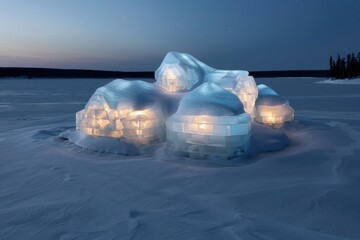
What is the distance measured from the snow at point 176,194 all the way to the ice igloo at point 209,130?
0.29 metres

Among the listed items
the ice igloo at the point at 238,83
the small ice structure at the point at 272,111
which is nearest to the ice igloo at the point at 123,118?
the ice igloo at the point at 238,83

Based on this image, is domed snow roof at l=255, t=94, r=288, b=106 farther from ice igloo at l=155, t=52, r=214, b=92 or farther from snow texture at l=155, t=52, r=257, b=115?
ice igloo at l=155, t=52, r=214, b=92

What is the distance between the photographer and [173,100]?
7227mm

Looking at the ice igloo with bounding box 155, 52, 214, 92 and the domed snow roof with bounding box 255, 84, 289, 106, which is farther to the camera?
the domed snow roof with bounding box 255, 84, 289, 106

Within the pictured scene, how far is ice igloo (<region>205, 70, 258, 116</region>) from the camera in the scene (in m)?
7.90

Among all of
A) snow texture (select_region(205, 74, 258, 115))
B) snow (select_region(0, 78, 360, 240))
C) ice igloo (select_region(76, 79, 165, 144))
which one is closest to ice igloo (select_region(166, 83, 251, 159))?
snow (select_region(0, 78, 360, 240))

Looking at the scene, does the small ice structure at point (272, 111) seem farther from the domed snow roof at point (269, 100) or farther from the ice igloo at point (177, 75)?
the ice igloo at point (177, 75)

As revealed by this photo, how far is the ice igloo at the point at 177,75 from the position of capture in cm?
765

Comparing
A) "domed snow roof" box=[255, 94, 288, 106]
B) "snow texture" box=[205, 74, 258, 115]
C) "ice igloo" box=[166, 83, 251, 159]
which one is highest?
"snow texture" box=[205, 74, 258, 115]

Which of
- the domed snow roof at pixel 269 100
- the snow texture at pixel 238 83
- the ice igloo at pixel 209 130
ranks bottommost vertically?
the ice igloo at pixel 209 130

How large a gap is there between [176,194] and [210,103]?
7.72 feet

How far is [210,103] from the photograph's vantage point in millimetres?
5641

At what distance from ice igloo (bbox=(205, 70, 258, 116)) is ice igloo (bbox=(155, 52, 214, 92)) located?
1.74 feet

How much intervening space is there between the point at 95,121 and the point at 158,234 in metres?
4.20
